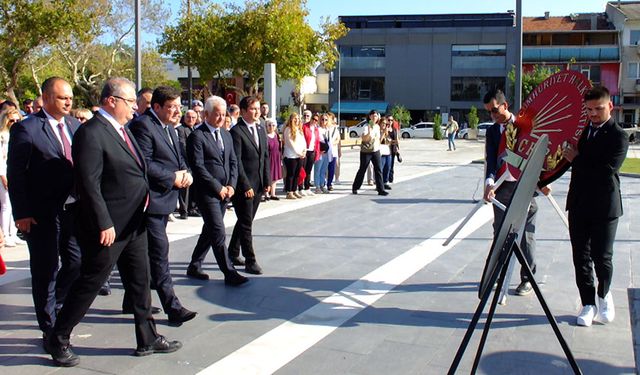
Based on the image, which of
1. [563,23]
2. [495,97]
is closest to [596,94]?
[495,97]

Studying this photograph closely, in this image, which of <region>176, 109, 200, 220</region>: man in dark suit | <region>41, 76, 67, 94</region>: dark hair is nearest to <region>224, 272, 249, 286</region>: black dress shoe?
<region>41, 76, 67, 94</region>: dark hair

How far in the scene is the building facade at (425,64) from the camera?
64500mm

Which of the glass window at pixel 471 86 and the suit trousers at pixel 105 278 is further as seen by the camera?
the glass window at pixel 471 86

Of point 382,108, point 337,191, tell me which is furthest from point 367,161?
point 382,108

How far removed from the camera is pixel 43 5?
20953 mm

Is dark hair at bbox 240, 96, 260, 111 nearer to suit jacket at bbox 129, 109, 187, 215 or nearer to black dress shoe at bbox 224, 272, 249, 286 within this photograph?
suit jacket at bbox 129, 109, 187, 215

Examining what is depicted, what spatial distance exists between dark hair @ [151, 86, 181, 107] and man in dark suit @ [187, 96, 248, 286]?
0.74m

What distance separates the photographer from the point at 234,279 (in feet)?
20.5

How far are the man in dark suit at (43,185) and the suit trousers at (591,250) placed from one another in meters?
3.89

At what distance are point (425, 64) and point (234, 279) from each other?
6234 centimetres

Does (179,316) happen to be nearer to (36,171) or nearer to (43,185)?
(43,185)

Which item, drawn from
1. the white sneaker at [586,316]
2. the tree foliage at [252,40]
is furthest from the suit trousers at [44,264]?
the tree foliage at [252,40]

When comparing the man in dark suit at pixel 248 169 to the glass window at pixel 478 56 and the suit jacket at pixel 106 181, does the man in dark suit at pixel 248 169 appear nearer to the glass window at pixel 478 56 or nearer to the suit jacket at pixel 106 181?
the suit jacket at pixel 106 181

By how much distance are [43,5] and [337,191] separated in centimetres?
1304
